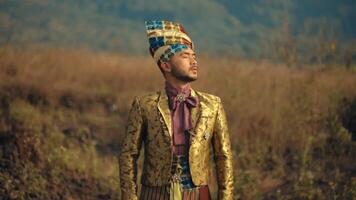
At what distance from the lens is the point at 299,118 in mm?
8078

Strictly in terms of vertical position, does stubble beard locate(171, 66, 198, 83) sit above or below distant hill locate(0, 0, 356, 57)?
below

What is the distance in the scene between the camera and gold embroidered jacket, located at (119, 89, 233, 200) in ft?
11.8

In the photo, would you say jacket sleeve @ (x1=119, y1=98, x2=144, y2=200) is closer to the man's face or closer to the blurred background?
the man's face

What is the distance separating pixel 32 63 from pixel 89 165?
Result: 4.88m

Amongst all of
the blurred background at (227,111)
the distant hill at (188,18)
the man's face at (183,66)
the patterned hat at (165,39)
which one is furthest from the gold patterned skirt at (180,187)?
the distant hill at (188,18)

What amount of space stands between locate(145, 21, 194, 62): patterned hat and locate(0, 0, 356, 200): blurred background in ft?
10.2

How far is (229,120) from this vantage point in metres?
9.00

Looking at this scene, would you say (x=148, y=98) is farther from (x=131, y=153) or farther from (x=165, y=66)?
(x=131, y=153)

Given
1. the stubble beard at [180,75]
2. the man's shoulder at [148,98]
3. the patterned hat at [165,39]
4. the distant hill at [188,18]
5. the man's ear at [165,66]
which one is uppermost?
the distant hill at [188,18]

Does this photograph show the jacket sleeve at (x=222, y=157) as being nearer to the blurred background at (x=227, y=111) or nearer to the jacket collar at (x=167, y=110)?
the jacket collar at (x=167, y=110)

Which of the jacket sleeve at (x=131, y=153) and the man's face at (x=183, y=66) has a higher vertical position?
the man's face at (x=183, y=66)

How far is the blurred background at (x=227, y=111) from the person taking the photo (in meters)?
6.92

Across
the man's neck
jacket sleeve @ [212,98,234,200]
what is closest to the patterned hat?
the man's neck

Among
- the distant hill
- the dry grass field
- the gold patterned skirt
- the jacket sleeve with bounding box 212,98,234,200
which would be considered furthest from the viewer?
the distant hill
